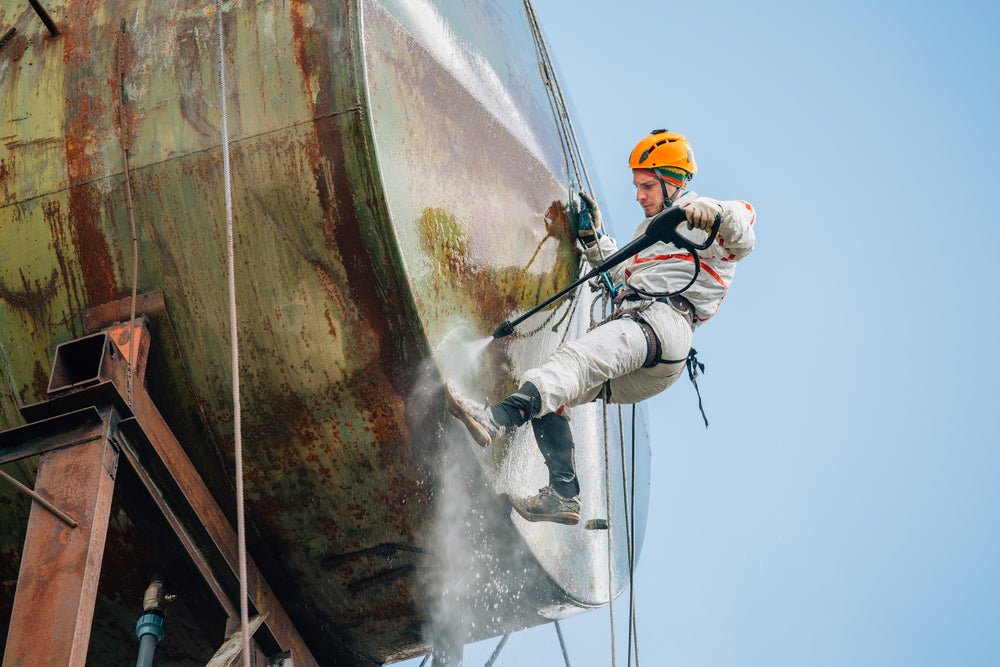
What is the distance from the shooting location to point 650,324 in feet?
16.3

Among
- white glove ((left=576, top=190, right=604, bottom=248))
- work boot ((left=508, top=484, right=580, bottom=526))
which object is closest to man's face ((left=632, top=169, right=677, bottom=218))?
white glove ((left=576, top=190, right=604, bottom=248))

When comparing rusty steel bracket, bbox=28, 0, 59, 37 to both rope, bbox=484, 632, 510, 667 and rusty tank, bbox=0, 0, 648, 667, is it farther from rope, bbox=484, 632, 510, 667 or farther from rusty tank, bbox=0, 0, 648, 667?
rope, bbox=484, 632, 510, 667

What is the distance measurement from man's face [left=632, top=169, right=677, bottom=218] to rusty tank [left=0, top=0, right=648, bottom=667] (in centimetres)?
84

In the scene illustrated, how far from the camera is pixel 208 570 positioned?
173 inches

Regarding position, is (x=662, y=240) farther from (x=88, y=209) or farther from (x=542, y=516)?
(x=88, y=209)

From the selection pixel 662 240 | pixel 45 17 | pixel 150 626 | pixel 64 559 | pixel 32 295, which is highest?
pixel 45 17

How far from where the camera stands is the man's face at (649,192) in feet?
17.8

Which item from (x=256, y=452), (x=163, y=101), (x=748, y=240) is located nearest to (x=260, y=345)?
(x=256, y=452)

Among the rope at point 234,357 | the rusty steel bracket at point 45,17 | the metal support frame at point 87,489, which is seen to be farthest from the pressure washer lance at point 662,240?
the rusty steel bracket at point 45,17

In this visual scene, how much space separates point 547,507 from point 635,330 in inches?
38.0

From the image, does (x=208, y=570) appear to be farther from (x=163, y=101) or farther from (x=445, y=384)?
(x=163, y=101)

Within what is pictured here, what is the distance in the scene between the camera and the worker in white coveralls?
4.52m

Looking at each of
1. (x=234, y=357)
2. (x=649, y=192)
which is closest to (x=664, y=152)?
(x=649, y=192)

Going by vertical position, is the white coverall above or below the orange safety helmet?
below
